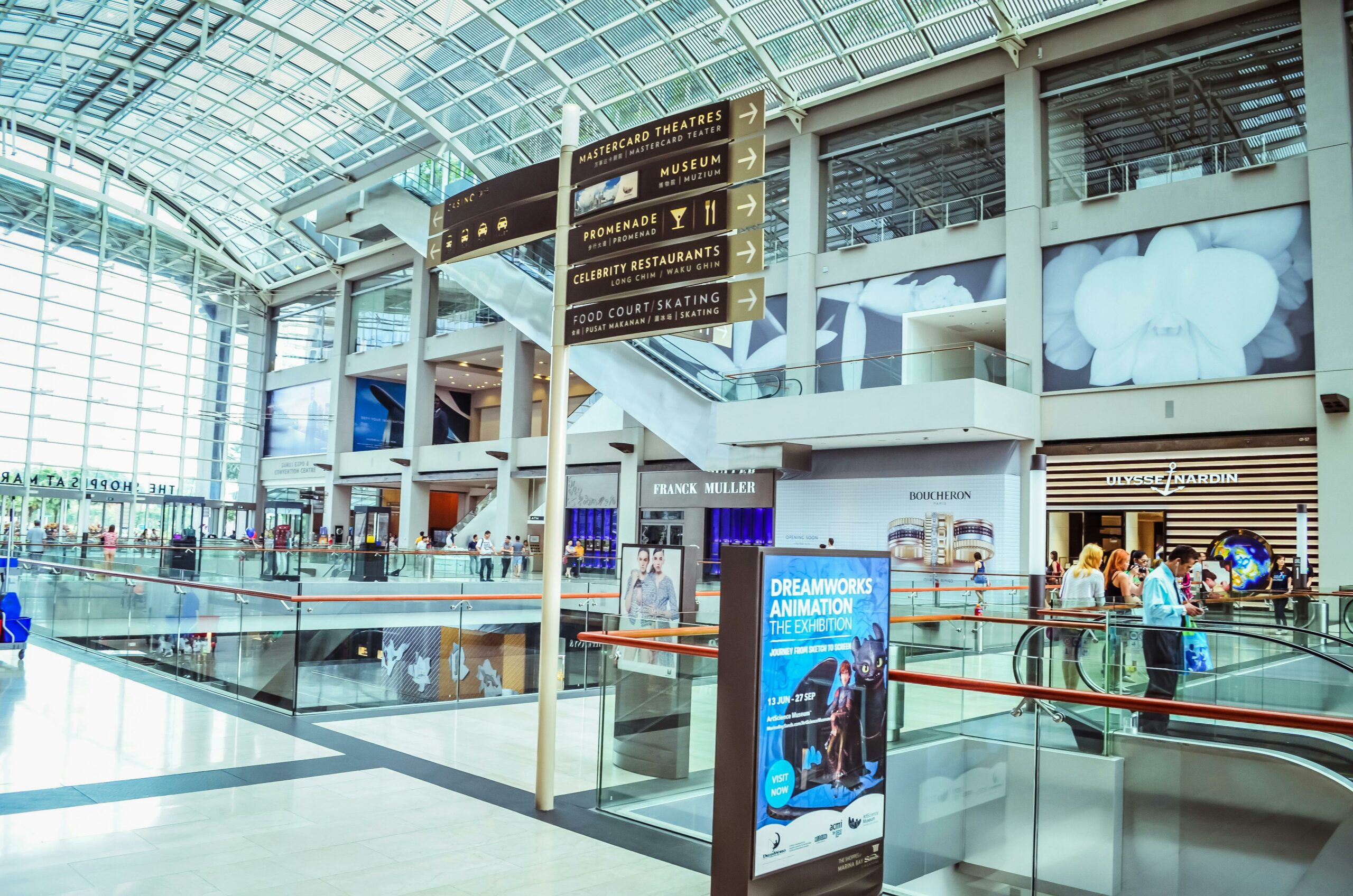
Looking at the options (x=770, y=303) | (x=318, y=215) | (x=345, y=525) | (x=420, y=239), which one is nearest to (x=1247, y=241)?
(x=770, y=303)

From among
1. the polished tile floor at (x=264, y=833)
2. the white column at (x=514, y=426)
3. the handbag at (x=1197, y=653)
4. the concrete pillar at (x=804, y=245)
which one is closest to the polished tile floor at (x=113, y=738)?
the polished tile floor at (x=264, y=833)

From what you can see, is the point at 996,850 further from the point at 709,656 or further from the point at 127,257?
the point at 127,257

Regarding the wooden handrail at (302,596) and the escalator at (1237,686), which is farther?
the wooden handrail at (302,596)

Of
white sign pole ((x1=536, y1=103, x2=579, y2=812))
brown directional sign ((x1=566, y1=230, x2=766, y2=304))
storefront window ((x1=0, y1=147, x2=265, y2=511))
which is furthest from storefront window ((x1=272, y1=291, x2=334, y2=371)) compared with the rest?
brown directional sign ((x1=566, y1=230, x2=766, y2=304))

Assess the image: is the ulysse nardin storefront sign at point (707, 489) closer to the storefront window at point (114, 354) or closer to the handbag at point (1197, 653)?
the handbag at point (1197, 653)

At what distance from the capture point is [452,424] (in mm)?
43281

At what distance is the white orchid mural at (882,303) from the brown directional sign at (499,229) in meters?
15.0

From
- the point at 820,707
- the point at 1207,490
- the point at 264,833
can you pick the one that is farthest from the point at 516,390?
the point at 820,707

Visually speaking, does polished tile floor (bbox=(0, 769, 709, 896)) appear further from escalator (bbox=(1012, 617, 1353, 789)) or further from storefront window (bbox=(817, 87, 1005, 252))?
storefront window (bbox=(817, 87, 1005, 252))

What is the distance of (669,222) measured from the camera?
17.6ft

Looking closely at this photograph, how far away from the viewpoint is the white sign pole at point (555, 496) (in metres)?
5.38

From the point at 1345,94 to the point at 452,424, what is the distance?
34706mm

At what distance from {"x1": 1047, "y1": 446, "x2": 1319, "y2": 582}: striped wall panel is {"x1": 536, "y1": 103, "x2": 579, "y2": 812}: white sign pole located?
55.0ft

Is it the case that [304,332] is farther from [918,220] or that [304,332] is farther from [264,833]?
[264,833]
